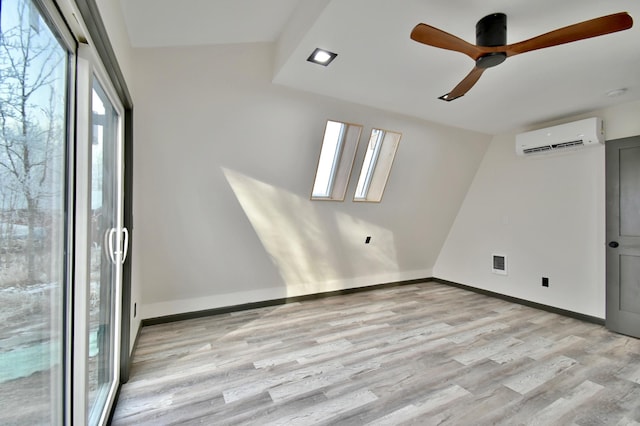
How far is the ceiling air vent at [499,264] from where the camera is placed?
4332 millimetres

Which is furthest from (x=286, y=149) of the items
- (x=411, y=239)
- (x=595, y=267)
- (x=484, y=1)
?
(x=595, y=267)

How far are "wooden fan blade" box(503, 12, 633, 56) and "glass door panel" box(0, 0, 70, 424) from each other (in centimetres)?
221

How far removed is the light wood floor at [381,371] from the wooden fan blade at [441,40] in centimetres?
224

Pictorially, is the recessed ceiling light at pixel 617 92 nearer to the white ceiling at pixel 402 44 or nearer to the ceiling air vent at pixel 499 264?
the white ceiling at pixel 402 44

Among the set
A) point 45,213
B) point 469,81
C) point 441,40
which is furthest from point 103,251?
point 469,81

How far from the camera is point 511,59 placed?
226 cm

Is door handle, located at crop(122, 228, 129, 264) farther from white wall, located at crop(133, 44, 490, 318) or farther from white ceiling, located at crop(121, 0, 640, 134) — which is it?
white ceiling, located at crop(121, 0, 640, 134)

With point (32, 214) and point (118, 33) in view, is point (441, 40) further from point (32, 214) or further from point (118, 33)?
point (32, 214)

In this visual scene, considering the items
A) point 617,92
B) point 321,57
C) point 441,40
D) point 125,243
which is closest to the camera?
point 441,40

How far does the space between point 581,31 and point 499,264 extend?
11.8 feet

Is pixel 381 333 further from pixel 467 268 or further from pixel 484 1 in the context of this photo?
pixel 484 1

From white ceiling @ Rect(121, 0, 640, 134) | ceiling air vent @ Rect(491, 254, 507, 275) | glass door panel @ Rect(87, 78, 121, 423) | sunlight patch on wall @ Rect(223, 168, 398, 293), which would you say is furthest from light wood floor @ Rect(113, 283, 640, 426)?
white ceiling @ Rect(121, 0, 640, 134)

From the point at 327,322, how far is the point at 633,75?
371cm

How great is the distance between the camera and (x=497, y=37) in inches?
70.7
